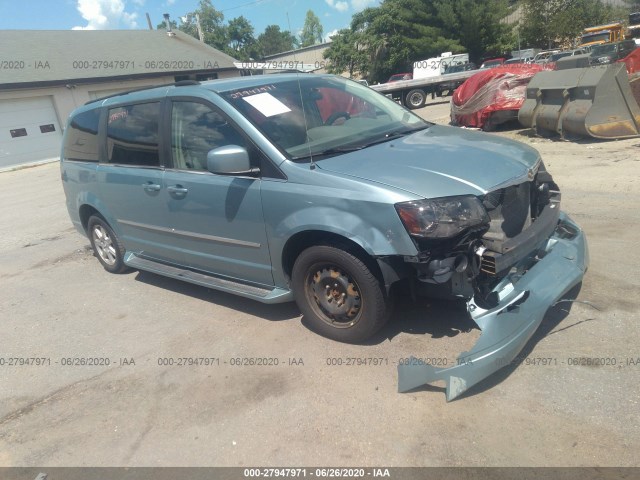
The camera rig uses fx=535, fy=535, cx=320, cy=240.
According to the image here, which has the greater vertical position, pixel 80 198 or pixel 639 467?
pixel 80 198

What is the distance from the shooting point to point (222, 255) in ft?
14.3

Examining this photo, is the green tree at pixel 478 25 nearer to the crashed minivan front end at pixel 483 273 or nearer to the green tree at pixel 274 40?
the crashed minivan front end at pixel 483 273

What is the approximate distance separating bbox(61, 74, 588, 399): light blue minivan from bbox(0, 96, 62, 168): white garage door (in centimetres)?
2067

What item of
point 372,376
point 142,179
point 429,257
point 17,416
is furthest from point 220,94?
point 17,416

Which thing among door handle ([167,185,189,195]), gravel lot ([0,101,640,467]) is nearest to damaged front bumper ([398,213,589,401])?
gravel lot ([0,101,640,467])

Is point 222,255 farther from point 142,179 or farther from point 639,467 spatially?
point 639,467

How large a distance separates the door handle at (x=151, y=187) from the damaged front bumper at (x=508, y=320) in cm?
268

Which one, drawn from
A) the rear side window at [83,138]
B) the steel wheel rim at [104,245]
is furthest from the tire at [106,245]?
the rear side window at [83,138]

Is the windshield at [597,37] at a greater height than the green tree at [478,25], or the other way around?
the green tree at [478,25]

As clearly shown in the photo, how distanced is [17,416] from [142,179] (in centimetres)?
216

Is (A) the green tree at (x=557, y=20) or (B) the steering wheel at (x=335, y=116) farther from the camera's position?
(A) the green tree at (x=557, y=20)

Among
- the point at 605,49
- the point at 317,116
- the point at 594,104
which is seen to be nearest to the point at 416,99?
the point at 605,49

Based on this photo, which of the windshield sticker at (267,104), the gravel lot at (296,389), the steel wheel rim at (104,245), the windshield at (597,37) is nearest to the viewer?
the gravel lot at (296,389)

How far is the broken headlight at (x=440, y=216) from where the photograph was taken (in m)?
3.18
